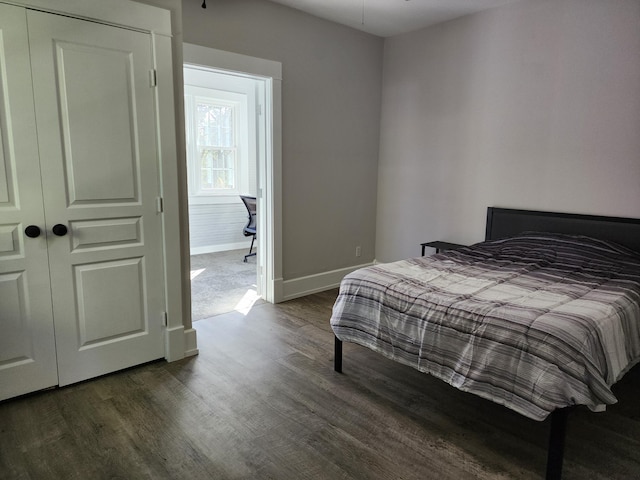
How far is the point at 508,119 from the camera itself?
12.3 ft

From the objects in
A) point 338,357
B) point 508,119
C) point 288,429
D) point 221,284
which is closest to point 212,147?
point 221,284

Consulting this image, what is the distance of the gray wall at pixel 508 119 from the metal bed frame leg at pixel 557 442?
7.07 feet

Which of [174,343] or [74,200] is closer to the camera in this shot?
[74,200]

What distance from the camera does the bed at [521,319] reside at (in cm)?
173

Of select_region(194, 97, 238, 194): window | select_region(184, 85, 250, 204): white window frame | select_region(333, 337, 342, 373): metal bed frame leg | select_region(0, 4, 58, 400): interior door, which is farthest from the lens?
select_region(194, 97, 238, 194): window

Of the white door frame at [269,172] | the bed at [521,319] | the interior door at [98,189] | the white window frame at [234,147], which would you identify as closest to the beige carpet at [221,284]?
the white door frame at [269,172]

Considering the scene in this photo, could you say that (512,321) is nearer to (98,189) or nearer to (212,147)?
(98,189)

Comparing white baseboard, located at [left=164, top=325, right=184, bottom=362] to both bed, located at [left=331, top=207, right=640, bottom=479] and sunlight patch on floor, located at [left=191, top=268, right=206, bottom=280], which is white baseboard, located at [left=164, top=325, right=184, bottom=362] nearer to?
bed, located at [left=331, top=207, right=640, bottom=479]

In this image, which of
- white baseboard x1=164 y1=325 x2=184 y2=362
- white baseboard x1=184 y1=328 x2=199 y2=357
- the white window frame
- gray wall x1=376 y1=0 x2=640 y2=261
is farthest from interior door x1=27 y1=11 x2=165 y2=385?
the white window frame

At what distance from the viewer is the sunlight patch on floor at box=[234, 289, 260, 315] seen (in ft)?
12.7

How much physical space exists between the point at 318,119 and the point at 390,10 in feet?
3.73

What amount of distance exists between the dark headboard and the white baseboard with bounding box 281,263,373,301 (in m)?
1.58

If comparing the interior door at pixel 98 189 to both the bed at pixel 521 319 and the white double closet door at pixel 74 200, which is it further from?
the bed at pixel 521 319

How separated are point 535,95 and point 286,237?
2490mm
